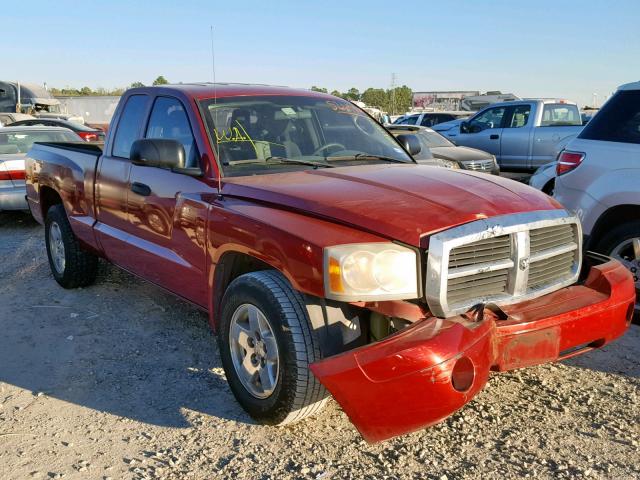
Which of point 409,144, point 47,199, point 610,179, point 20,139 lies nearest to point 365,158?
point 409,144

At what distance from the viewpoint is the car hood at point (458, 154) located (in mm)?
11148

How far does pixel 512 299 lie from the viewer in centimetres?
309

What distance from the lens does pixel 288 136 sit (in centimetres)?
421

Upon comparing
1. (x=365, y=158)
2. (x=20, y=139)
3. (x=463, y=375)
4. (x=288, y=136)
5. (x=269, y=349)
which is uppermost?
(x=288, y=136)

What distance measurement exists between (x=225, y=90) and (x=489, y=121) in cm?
1076

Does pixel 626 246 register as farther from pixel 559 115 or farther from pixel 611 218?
pixel 559 115

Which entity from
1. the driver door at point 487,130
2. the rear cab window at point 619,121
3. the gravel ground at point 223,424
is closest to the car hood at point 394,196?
the gravel ground at point 223,424

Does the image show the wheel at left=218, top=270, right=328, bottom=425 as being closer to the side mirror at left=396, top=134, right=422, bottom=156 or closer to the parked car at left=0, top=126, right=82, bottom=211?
the side mirror at left=396, top=134, right=422, bottom=156

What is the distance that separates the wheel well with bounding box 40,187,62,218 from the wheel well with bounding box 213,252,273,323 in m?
3.17

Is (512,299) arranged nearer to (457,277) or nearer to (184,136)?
(457,277)

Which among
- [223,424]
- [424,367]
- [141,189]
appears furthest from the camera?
[141,189]

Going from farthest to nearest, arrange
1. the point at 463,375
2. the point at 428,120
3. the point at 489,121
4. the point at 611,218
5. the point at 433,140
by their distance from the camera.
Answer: the point at 428,120, the point at 489,121, the point at 433,140, the point at 611,218, the point at 463,375

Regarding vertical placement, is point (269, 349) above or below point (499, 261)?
below

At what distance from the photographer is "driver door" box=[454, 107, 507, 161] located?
45.1 ft
